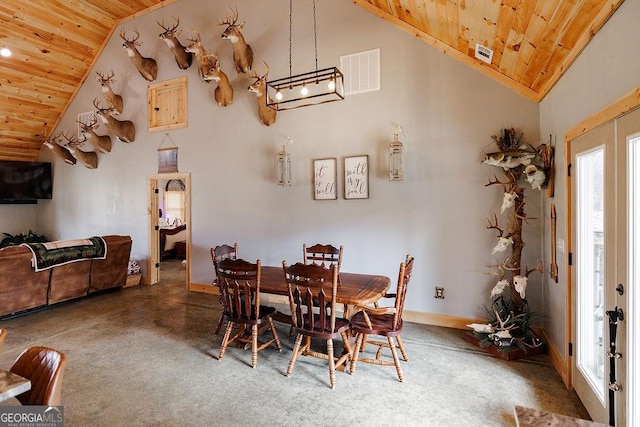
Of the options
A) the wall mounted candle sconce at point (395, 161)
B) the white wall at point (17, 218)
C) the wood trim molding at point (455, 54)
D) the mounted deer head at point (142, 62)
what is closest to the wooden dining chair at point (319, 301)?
the wall mounted candle sconce at point (395, 161)

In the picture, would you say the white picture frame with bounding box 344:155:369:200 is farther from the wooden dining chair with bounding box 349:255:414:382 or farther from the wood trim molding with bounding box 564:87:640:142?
the wood trim molding with bounding box 564:87:640:142

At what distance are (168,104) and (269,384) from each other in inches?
209

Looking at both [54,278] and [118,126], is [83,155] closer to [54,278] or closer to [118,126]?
[118,126]

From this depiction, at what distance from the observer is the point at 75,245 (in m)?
4.98

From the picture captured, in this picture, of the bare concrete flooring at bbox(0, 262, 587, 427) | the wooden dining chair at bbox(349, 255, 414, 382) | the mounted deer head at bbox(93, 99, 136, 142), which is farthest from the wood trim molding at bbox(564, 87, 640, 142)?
the mounted deer head at bbox(93, 99, 136, 142)

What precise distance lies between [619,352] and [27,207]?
10.4 meters

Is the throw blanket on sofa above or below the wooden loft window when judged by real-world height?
below

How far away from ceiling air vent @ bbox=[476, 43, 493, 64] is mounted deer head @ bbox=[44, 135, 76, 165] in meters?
7.84

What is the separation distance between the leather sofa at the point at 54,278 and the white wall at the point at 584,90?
611cm

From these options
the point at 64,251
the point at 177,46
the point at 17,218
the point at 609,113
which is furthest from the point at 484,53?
the point at 17,218

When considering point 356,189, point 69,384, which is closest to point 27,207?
point 69,384

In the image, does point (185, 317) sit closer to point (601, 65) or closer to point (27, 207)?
point (601, 65)

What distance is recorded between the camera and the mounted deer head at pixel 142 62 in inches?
225

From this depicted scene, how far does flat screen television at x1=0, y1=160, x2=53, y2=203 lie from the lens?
7.12m
